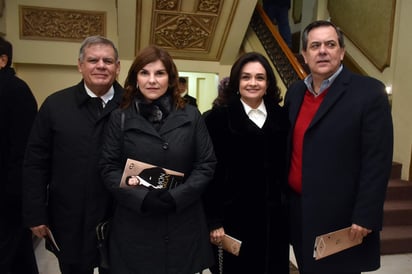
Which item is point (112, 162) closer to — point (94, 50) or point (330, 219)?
point (94, 50)

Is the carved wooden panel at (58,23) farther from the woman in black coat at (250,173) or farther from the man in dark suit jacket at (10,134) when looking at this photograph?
the woman in black coat at (250,173)

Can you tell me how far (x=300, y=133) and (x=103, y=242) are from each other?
1.03m

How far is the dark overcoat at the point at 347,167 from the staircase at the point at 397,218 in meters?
2.15

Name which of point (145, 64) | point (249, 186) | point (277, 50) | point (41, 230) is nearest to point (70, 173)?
point (41, 230)

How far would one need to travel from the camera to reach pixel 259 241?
183cm

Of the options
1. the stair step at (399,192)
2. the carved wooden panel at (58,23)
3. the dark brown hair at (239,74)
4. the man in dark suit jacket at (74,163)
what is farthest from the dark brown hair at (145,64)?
the carved wooden panel at (58,23)

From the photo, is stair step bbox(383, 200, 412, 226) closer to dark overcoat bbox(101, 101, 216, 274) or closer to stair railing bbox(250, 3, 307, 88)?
stair railing bbox(250, 3, 307, 88)

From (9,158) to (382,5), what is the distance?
477 centimetres

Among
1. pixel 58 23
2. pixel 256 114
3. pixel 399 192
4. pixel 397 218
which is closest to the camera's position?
pixel 256 114

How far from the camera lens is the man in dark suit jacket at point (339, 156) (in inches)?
60.7

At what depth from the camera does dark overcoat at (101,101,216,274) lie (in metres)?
1.52

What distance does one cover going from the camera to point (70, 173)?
1.71 metres

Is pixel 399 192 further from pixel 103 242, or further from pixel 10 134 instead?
pixel 10 134

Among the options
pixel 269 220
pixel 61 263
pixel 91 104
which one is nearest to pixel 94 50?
pixel 91 104
